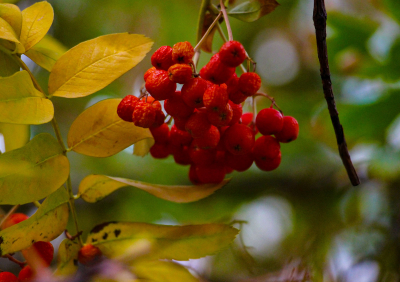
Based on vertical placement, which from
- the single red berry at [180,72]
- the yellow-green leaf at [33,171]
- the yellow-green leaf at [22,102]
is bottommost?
the yellow-green leaf at [33,171]

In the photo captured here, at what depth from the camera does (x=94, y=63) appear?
76 centimetres

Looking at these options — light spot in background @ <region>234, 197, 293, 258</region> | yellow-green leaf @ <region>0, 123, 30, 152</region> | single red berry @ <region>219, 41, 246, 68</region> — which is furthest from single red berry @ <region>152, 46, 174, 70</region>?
light spot in background @ <region>234, 197, 293, 258</region>

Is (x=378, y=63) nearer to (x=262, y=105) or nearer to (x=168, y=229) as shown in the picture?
(x=262, y=105)

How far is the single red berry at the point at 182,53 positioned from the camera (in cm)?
73

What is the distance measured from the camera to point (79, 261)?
0.80 m

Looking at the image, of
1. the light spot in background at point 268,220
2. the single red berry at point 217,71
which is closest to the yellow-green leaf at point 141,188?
the single red berry at point 217,71

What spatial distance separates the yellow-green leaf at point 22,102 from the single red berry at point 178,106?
9.6 inches

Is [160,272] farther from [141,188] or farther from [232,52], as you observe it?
[232,52]

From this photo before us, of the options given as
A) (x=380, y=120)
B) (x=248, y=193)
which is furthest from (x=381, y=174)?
(x=248, y=193)

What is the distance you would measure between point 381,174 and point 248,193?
0.69 m

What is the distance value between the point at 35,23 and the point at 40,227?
43cm

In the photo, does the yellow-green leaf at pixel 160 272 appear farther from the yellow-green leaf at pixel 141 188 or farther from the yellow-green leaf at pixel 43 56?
the yellow-green leaf at pixel 43 56

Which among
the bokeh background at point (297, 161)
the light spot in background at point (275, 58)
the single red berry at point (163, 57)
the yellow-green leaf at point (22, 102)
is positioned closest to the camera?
the yellow-green leaf at point (22, 102)

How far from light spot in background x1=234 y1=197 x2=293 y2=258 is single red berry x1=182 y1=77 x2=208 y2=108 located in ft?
2.95
